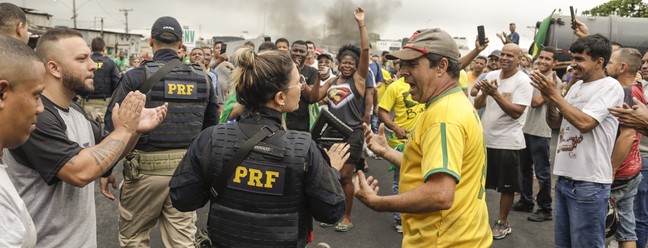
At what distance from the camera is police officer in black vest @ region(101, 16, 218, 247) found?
344cm

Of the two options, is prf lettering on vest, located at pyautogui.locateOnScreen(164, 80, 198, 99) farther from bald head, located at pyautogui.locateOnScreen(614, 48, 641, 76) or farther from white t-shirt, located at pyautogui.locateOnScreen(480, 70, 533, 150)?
bald head, located at pyautogui.locateOnScreen(614, 48, 641, 76)

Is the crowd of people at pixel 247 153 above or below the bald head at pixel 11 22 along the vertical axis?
below

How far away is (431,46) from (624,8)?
3078 centimetres

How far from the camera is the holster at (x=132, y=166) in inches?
135

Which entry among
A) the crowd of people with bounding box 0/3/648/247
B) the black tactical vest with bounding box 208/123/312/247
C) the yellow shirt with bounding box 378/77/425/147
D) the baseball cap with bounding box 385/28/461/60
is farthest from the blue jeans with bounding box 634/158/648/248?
the black tactical vest with bounding box 208/123/312/247

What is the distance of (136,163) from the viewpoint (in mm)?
3438

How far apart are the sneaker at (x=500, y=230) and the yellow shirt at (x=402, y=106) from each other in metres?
1.49

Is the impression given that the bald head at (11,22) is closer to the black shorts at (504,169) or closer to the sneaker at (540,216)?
the black shorts at (504,169)

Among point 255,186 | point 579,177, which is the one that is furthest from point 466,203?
point 579,177

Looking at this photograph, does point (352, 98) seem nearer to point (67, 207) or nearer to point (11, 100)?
point (67, 207)

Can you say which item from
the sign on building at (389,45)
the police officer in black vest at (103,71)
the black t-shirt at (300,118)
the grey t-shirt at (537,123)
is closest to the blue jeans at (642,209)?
the grey t-shirt at (537,123)

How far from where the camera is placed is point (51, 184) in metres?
2.10

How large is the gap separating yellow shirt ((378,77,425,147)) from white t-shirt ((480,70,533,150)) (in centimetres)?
85

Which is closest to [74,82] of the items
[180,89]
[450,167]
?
[180,89]
